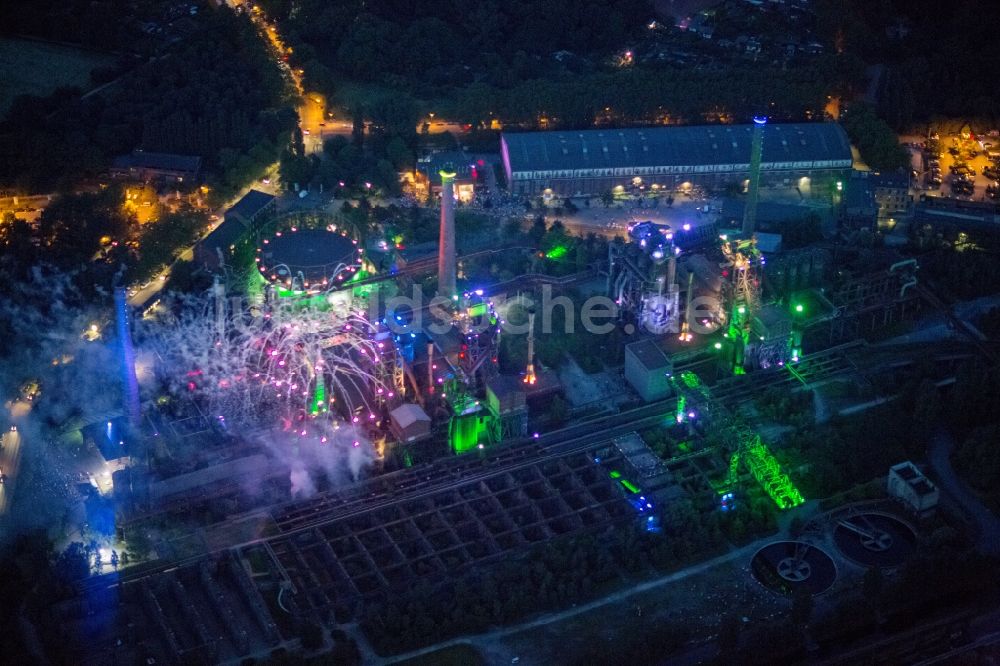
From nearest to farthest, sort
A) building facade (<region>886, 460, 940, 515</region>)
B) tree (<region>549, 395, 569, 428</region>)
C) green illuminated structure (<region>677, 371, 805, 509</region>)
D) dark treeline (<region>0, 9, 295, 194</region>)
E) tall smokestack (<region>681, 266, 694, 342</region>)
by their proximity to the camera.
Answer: building facade (<region>886, 460, 940, 515</region>) < green illuminated structure (<region>677, 371, 805, 509</region>) < tree (<region>549, 395, 569, 428</region>) < tall smokestack (<region>681, 266, 694, 342</region>) < dark treeline (<region>0, 9, 295, 194</region>)

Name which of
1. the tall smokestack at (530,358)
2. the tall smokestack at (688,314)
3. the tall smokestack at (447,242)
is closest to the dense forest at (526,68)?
the tall smokestack at (447,242)

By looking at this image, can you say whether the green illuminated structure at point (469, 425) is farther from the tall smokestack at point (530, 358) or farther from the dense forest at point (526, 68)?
the dense forest at point (526, 68)

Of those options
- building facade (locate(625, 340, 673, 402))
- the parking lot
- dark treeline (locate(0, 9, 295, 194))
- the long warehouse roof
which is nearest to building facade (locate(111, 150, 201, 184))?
dark treeline (locate(0, 9, 295, 194))

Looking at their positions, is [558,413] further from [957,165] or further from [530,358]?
[957,165]

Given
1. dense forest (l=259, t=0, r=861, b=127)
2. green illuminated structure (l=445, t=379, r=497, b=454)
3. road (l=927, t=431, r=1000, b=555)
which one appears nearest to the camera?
road (l=927, t=431, r=1000, b=555)

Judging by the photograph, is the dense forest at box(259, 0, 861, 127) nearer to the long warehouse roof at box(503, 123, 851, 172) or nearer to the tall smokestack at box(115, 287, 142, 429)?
the long warehouse roof at box(503, 123, 851, 172)

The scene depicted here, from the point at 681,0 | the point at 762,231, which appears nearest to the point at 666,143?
the point at 762,231

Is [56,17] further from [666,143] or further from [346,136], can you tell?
[666,143]
